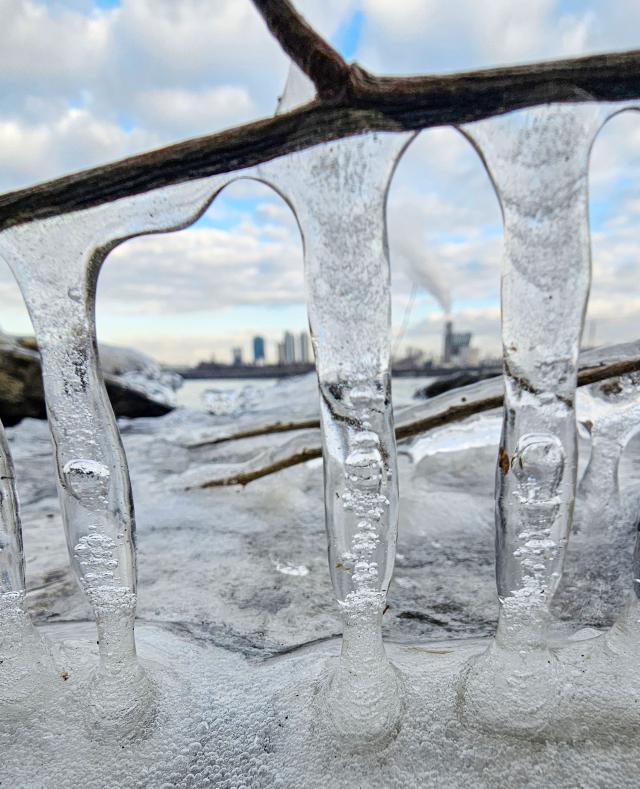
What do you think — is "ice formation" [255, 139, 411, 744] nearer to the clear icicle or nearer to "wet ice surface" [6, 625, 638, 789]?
"wet ice surface" [6, 625, 638, 789]

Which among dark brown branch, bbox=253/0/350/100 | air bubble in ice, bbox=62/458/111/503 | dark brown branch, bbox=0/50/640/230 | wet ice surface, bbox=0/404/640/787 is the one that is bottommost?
wet ice surface, bbox=0/404/640/787

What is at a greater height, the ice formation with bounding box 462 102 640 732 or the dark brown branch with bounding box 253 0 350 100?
the dark brown branch with bounding box 253 0 350 100

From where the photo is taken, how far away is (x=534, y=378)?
819mm

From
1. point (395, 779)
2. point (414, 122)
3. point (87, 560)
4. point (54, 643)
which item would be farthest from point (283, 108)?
point (54, 643)

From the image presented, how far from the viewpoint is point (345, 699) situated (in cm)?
93

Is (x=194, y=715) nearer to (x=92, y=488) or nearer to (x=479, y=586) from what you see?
(x=92, y=488)

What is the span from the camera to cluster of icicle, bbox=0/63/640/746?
2.51 ft

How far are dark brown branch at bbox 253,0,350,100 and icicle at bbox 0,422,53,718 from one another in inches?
36.6

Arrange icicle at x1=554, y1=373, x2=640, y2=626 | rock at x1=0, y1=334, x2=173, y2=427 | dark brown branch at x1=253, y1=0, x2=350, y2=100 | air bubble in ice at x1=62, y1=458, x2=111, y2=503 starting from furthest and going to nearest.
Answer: rock at x1=0, y1=334, x2=173, y2=427
icicle at x1=554, y1=373, x2=640, y2=626
air bubble in ice at x1=62, y1=458, x2=111, y2=503
dark brown branch at x1=253, y1=0, x2=350, y2=100

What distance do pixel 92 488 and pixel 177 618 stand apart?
29.6 inches

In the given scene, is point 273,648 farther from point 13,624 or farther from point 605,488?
point 605,488

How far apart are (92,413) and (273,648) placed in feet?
2.69

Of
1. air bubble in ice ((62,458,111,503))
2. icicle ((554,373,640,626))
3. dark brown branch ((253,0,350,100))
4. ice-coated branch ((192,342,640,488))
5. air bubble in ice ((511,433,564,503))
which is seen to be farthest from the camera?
ice-coated branch ((192,342,640,488))

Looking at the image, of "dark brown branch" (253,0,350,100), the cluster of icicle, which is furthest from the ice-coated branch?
"dark brown branch" (253,0,350,100)
